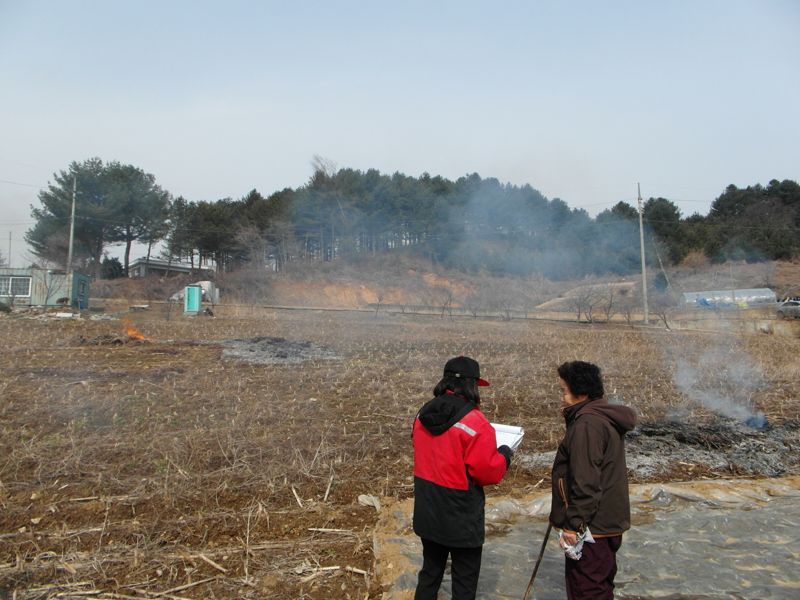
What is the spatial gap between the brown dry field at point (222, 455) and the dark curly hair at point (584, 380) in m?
1.86

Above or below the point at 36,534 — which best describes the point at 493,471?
above

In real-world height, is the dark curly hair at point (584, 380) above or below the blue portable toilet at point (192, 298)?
below

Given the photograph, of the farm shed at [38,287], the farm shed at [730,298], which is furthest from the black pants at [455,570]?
the farm shed at [38,287]

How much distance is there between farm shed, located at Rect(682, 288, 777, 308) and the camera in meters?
19.7

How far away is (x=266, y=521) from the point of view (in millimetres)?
4289

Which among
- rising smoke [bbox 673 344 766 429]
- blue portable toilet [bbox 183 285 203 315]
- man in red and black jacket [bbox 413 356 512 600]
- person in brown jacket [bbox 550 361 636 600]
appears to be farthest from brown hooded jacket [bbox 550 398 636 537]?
blue portable toilet [bbox 183 285 203 315]

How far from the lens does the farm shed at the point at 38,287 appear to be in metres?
27.3

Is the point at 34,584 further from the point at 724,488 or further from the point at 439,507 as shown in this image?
the point at 724,488

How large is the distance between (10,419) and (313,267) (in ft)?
114

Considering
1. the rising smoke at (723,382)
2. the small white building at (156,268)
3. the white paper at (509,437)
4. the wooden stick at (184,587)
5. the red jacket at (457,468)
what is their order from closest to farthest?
the red jacket at (457,468)
the white paper at (509,437)
the wooden stick at (184,587)
the rising smoke at (723,382)
the small white building at (156,268)

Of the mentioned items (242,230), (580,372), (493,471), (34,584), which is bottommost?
(34,584)

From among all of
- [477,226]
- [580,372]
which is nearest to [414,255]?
[477,226]

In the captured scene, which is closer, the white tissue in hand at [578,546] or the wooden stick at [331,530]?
the white tissue in hand at [578,546]

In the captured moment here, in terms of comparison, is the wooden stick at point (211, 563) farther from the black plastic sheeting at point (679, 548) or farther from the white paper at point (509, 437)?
the white paper at point (509, 437)
